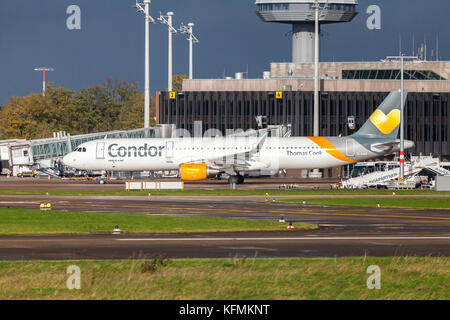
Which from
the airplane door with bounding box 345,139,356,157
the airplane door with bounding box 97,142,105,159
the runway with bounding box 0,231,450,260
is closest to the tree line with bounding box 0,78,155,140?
the airplane door with bounding box 97,142,105,159

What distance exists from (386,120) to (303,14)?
76.8m

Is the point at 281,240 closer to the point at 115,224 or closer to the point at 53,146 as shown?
the point at 115,224

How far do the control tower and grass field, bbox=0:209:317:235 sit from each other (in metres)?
110

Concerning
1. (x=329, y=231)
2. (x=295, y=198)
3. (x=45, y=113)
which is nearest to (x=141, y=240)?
(x=329, y=231)

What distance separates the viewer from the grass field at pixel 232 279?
1858 centimetres

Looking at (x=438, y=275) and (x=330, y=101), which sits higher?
(x=330, y=101)

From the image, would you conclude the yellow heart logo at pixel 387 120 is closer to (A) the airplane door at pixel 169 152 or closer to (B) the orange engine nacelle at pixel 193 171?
(B) the orange engine nacelle at pixel 193 171

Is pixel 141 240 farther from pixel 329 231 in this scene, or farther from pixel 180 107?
pixel 180 107

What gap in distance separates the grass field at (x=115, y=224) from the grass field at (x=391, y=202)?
13.7 metres

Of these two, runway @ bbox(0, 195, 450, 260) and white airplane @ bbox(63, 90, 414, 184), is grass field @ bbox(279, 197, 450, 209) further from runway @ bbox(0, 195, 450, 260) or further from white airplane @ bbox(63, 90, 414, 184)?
white airplane @ bbox(63, 90, 414, 184)

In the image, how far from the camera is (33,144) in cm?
10331

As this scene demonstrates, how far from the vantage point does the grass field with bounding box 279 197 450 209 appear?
47.0 metres

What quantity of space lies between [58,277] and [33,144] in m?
85.9

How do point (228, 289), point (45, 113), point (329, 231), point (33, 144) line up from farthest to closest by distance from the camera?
point (45, 113), point (33, 144), point (329, 231), point (228, 289)
